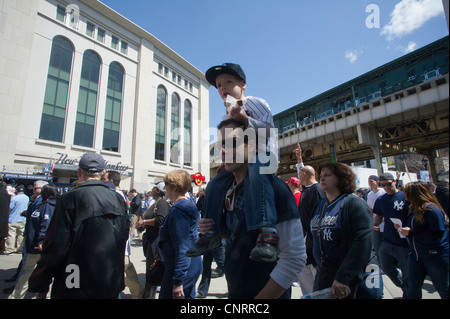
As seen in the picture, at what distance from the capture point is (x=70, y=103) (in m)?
20.6

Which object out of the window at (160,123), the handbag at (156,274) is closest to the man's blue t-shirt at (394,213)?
the handbag at (156,274)

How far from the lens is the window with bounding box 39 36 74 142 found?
19.2 metres

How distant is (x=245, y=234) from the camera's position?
51.3 inches

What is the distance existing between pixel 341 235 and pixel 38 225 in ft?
16.7

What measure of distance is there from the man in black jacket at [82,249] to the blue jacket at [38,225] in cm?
253

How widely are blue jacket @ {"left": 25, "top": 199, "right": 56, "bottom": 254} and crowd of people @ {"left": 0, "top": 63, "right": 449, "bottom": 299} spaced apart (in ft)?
0.20

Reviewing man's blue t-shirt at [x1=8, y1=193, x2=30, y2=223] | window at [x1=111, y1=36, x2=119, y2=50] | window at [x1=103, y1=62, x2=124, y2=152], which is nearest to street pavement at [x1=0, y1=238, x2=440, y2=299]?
man's blue t-shirt at [x1=8, y1=193, x2=30, y2=223]

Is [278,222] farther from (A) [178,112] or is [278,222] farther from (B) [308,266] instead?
(A) [178,112]

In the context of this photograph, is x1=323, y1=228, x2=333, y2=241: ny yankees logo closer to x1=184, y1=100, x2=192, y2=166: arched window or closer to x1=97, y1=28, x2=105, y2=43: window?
x1=97, y1=28, x2=105, y2=43: window

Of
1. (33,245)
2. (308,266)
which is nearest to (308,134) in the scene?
(308,266)

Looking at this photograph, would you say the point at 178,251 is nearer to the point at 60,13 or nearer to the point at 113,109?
the point at 113,109

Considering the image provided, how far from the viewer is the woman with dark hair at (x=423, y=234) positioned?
251 cm
